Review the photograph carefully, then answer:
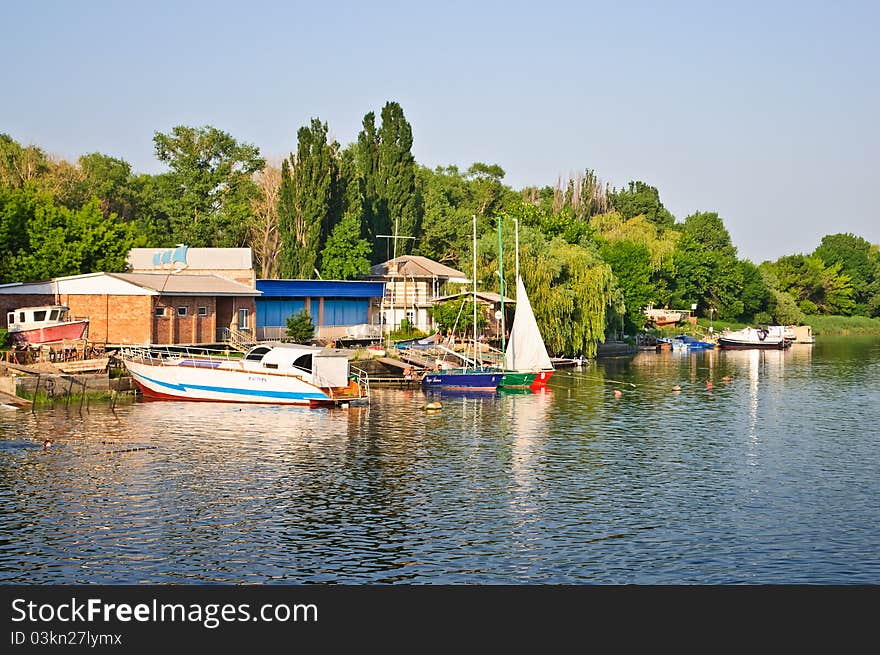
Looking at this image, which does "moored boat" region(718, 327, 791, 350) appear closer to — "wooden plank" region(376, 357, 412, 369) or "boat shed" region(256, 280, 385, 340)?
"boat shed" region(256, 280, 385, 340)

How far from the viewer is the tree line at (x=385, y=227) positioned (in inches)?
3538

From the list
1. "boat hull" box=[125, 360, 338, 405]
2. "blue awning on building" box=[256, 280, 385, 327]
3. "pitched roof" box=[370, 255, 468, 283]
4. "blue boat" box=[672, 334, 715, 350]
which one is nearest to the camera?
"boat hull" box=[125, 360, 338, 405]

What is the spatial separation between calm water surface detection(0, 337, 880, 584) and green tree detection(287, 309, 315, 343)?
64.1 ft

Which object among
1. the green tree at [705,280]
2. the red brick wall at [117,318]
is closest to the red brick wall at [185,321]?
the red brick wall at [117,318]

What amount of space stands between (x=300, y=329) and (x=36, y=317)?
2113 cm

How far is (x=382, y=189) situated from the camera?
111 m

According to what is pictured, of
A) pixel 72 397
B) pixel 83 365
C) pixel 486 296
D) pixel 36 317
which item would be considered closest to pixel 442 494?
pixel 72 397

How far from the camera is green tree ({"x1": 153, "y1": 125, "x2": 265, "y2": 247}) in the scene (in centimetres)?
12135

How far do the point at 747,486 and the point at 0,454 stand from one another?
30.9 metres

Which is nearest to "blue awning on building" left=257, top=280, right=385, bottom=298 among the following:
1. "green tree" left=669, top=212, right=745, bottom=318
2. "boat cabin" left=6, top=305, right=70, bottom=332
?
"boat cabin" left=6, top=305, right=70, bottom=332

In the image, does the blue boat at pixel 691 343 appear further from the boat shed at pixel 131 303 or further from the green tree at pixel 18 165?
the green tree at pixel 18 165

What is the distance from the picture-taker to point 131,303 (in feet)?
237
